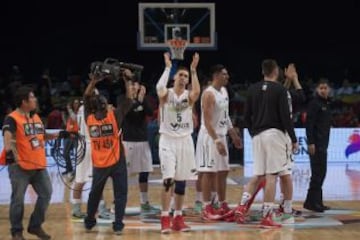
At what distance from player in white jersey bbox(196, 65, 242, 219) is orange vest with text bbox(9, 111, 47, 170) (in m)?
2.25

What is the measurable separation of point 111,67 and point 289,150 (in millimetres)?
2440

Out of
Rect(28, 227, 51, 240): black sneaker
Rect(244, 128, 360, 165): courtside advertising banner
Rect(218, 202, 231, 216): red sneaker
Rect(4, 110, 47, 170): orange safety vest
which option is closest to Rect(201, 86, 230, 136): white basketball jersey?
Rect(218, 202, 231, 216): red sneaker

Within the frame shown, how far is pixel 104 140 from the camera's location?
7.73 m

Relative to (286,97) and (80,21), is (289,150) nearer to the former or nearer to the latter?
(286,97)

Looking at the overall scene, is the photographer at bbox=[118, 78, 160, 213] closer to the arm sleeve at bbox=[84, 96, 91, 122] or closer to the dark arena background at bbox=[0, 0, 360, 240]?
the arm sleeve at bbox=[84, 96, 91, 122]

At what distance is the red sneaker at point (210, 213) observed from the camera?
28.6 ft

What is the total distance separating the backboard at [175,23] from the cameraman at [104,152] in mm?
9271

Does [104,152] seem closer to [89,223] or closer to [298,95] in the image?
[89,223]

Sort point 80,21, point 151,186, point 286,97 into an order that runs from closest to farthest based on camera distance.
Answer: point 286,97 < point 151,186 < point 80,21

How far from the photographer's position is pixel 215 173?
896 cm

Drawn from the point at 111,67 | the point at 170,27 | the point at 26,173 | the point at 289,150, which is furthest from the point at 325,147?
the point at 170,27

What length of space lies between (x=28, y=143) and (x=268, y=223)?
2949 millimetres

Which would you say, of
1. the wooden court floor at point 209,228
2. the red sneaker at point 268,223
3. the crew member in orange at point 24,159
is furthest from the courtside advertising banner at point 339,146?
the crew member in orange at point 24,159

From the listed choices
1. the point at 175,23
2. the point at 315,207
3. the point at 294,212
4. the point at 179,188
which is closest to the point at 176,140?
the point at 179,188
